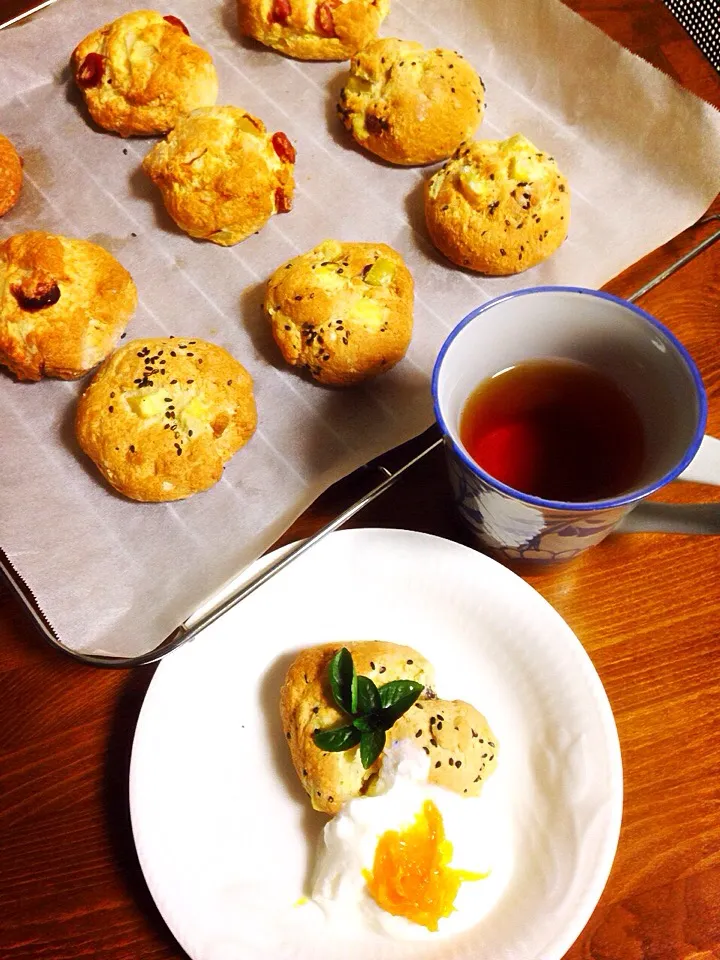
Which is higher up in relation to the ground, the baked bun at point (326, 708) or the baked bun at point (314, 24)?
the baked bun at point (314, 24)

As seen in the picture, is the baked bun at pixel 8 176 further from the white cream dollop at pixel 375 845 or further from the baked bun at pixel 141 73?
→ the white cream dollop at pixel 375 845

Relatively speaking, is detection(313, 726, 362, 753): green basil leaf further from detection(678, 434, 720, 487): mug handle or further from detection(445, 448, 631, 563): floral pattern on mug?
detection(678, 434, 720, 487): mug handle

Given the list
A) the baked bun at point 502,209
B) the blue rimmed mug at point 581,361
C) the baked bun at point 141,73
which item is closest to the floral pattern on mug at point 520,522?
the blue rimmed mug at point 581,361

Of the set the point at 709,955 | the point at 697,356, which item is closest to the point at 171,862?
the point at 709,955

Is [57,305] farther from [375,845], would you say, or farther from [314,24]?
[375,845]

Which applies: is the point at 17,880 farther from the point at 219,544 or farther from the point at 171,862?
the point at 219,544

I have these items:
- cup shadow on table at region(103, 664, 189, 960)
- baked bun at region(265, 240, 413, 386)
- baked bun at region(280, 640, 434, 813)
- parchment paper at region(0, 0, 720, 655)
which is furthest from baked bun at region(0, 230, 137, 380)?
baked bun at region(280, 640, 434, 813)
